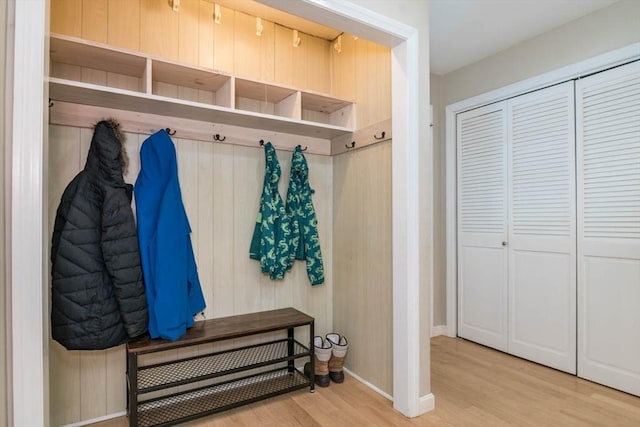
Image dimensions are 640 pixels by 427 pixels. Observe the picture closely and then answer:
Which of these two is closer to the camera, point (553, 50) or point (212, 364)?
point (212, 364)

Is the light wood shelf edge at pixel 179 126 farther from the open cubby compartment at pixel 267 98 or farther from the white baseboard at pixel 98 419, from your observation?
the white baseboard at pixel 98 419

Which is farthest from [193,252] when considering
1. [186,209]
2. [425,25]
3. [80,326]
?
[425,25]

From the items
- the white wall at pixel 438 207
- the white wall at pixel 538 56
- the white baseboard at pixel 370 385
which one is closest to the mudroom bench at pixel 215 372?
the white baseboard at pixel 370 385

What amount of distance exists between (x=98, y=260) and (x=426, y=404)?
6.38 ft

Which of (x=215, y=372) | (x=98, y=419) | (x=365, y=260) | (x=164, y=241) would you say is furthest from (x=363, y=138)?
(x=98, y=419)

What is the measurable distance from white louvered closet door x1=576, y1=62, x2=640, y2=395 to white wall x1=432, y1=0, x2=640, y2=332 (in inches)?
8.5

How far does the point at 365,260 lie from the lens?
236 cm

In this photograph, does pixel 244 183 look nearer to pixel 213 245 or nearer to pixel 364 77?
pixel 213 245

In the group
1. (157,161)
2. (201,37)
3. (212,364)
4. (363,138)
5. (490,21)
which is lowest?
(212,364)

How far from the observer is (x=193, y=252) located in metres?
2.14

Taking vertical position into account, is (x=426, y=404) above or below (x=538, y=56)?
below

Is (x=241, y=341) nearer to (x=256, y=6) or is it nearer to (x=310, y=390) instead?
(x=310, y=390)

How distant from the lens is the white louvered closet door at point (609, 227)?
2178mm

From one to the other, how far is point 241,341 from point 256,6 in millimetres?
2215
